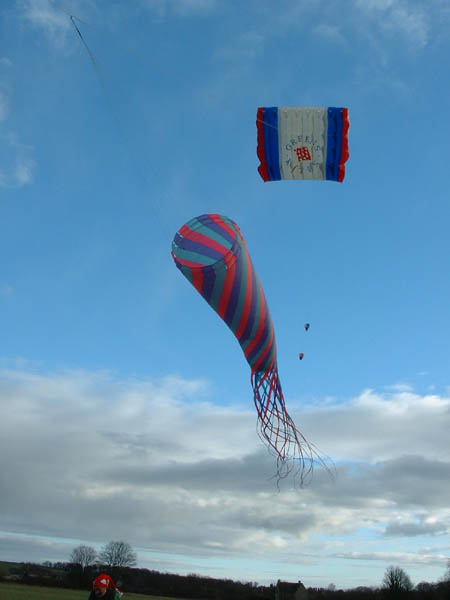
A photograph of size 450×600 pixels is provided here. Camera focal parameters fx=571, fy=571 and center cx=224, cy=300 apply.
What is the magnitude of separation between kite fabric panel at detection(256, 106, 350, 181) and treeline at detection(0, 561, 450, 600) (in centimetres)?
6002

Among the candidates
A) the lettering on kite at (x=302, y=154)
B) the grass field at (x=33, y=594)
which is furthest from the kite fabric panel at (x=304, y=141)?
the grass field at (x=33, y=594)

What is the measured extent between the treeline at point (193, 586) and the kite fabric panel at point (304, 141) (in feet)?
197

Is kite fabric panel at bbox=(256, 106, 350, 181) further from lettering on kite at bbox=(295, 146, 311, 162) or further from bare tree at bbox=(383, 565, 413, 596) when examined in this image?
bare tree at bbox=(383, 565, 413, 596)

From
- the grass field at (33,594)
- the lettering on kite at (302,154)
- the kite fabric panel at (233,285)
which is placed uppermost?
the lettering on kite at (302,154)

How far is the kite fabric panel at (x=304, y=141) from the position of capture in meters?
13.0

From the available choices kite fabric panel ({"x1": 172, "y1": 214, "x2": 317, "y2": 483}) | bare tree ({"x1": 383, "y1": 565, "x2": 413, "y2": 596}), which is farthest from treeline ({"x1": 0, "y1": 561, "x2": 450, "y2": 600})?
kite fabric panel ({"x1": 172, "y1": 214, "x2": 317, "y2": 483})

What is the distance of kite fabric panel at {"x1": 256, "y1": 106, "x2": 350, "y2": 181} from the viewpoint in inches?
511

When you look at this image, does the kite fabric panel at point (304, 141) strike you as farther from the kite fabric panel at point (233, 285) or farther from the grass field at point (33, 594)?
the grass field at point (33, 594)

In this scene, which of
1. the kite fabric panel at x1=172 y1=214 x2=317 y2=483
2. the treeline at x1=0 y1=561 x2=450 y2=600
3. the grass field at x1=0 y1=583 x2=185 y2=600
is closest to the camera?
the kite fabric panel at x1=172 y1=214 x2=317 y2=483

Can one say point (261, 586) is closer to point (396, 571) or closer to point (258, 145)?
point (396, 571)

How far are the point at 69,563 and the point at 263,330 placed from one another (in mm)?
73520

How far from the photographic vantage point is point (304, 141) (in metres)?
13.0

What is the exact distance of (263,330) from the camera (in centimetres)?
1120

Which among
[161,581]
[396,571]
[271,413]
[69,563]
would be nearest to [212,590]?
[161,581]
